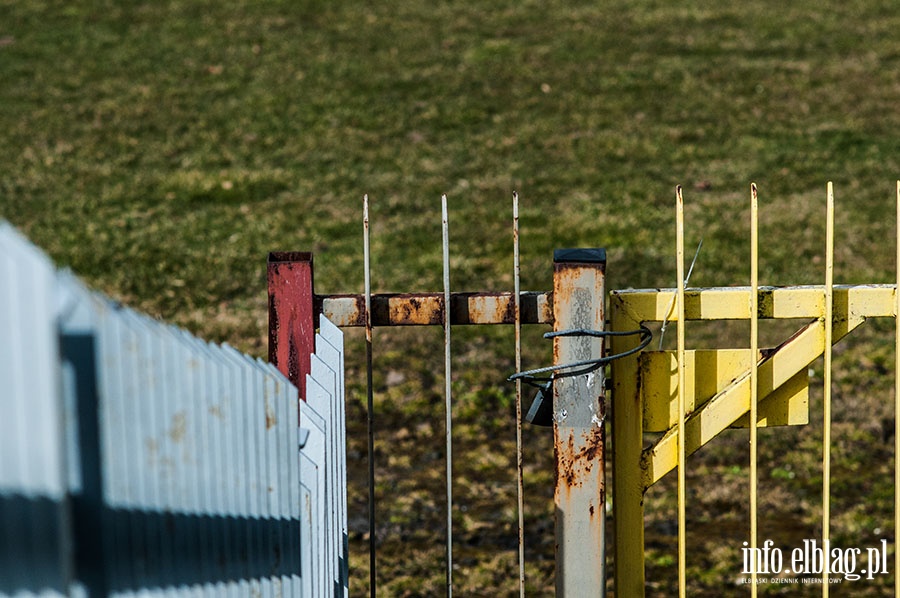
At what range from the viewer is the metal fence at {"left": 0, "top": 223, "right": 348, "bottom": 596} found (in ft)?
4.02

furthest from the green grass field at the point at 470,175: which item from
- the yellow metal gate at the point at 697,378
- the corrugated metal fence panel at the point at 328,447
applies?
the corrugated metal fence panel at the point at 328,447

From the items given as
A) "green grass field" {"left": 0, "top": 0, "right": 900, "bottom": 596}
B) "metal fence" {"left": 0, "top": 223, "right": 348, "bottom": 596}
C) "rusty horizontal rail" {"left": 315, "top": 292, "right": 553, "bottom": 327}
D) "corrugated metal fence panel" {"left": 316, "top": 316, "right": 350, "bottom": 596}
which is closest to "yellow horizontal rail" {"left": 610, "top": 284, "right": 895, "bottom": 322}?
"rusty horizontal rail" {"left": 315, "top": 292, "right": 553, "bottom": 327}

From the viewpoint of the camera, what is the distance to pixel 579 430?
118 inches

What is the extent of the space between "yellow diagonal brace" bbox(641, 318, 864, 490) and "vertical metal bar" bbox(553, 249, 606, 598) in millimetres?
190

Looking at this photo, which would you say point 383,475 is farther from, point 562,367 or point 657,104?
point 657,104

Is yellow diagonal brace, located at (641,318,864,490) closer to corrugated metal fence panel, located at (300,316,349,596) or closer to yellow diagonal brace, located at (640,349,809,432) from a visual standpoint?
yellow diagonal brace, located at (640,349,809,432)

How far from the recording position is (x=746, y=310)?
306 cm

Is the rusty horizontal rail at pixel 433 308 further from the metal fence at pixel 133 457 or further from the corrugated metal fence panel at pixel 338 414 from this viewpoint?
the metal fence at pixel 133 457

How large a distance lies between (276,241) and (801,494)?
16.4ft

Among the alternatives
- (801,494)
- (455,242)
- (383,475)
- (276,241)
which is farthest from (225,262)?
A: (801,494)

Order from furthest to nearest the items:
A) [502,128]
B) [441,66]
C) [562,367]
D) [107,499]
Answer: [441,66], [502,128], [562,367], [107,499]

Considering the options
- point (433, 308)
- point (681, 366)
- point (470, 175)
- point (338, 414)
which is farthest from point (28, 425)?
point (470, 175)

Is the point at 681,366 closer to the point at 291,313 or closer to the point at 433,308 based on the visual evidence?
the point at 433,308

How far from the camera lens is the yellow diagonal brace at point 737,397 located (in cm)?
308
